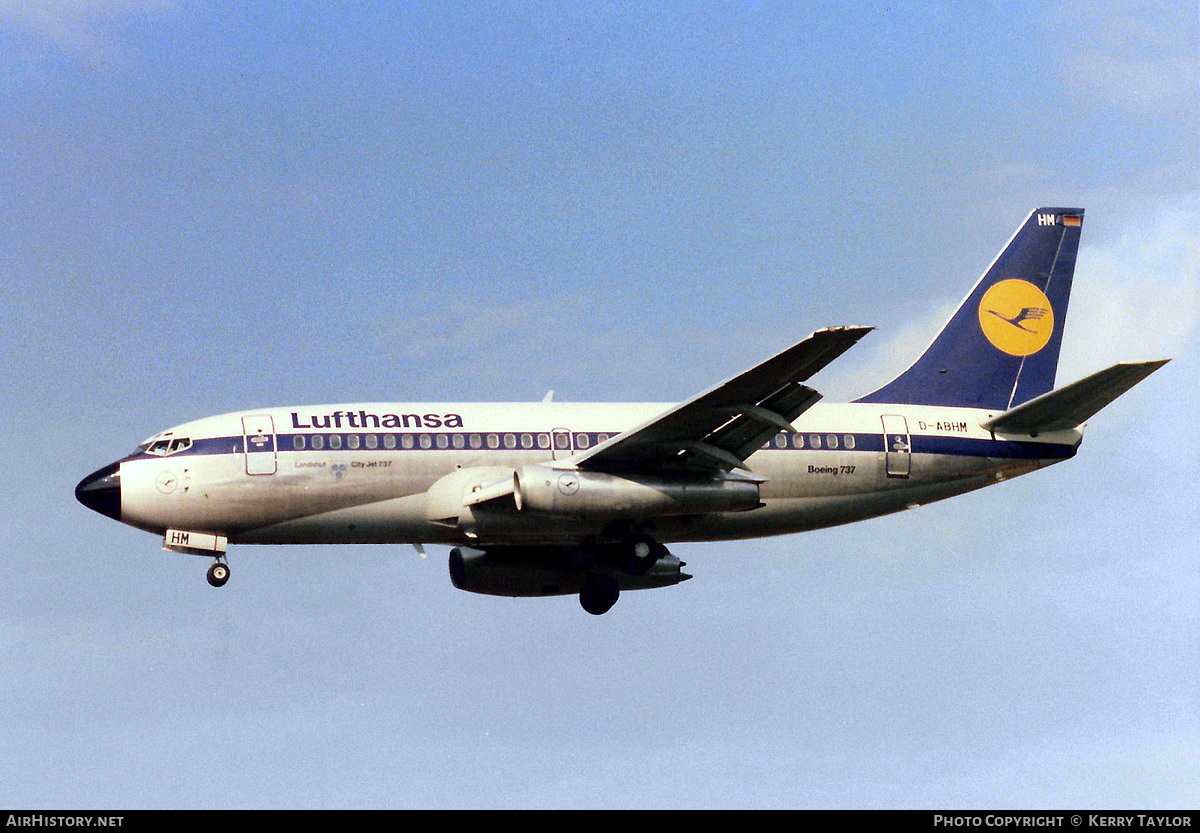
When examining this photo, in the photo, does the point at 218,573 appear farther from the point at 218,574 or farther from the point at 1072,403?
the point at 1072,403

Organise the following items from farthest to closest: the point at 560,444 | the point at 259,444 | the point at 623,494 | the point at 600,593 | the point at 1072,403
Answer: the point at 600,593 → the point at 1072,403 → the point at 560,444 → the point at 259,444 → the point at 623,494

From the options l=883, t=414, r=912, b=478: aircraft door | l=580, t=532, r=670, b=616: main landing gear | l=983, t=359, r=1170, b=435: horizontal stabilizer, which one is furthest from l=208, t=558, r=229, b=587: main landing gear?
l=983, t=359, r=1170, b=435: horizontal stabilizer

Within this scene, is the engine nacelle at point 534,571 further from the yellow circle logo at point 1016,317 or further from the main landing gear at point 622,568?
the yellow circle logo at point 1016,317

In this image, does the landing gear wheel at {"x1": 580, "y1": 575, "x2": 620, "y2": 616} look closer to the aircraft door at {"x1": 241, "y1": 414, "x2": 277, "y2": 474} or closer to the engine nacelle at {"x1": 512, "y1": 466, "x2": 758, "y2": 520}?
the engine nacelle at {"x1": 512, "y1": 466, "x2": 758, "y2": 520}

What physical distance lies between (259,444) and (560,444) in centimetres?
739

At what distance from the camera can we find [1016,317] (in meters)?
49.6

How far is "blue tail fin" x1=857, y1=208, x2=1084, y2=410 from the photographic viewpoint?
1895 inches

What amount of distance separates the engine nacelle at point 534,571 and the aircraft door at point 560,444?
423 centimetres

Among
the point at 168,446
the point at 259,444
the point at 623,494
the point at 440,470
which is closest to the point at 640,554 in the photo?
the point at 623,494

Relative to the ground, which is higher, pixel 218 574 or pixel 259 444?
pixel 259 444

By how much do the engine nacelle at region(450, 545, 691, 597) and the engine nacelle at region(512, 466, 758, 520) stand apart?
16.0 feet

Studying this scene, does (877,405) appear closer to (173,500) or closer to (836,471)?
(836,471)
